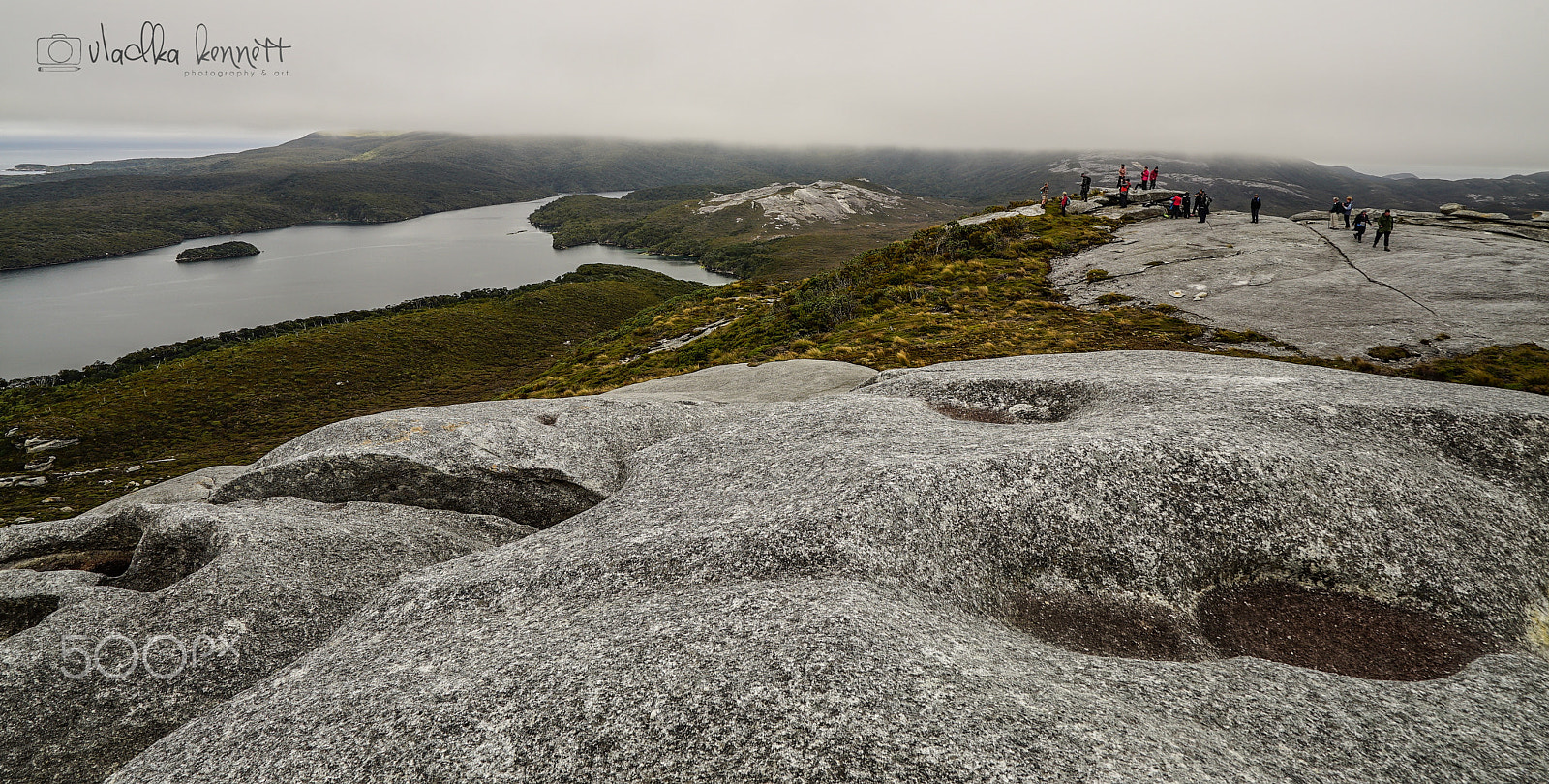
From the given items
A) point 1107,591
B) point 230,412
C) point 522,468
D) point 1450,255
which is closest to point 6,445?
point 230,412

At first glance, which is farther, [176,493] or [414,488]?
[176,493]

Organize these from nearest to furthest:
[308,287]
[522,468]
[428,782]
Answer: [428,782] < [522,468] < [308,287]

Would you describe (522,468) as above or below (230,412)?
above

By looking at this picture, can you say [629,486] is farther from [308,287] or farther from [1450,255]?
[308,287]

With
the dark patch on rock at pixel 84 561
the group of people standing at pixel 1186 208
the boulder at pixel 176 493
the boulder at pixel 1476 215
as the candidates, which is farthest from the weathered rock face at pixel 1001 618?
the boulder at pixel 1476 215

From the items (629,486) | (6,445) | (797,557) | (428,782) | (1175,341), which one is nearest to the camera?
(428,782)

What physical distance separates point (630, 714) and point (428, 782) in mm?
2314

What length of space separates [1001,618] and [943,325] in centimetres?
2551

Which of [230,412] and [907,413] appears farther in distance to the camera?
[230,412]

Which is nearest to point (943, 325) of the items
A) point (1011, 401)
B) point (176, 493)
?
point (1011, 401)

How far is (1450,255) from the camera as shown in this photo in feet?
103

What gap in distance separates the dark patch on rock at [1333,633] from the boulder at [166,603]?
15156 mm

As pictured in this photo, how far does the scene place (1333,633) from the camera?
31.4ft

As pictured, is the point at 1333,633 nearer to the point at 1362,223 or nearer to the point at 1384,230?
the point at 1384,230
